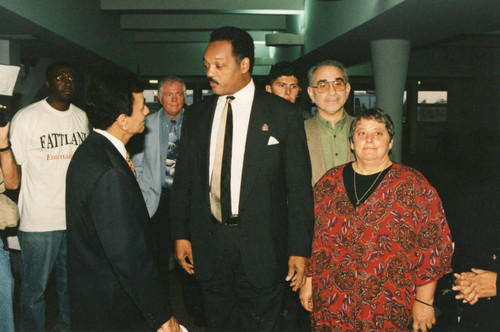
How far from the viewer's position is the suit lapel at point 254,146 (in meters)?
1.84

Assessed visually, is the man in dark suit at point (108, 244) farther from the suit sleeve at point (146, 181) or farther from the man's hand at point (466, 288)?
the suit sleeve at point (146, 181)

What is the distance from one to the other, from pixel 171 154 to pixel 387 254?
2.23 metres

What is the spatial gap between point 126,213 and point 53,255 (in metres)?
1.50

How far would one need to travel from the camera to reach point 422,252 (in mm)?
1735

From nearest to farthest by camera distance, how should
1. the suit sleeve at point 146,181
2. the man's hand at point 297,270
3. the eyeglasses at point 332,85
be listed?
the man's hand at point 297,270, the eyeglasses at point 332,85, the suit sleeve at point 146,181

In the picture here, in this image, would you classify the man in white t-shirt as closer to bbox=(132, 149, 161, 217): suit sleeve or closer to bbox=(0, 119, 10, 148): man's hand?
bbox=(0, 119, 10, 148): man's hand

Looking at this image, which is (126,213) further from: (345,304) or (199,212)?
(345,304)

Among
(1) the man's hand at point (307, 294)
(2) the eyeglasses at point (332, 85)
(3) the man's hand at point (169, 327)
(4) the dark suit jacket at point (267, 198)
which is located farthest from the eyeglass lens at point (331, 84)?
(3) the man's hand at point (169, 327)

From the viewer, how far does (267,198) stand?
6.07ft

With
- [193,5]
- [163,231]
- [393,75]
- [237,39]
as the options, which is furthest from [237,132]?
[193,5]

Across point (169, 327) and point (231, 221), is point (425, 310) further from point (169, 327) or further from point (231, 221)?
point (169, 327)

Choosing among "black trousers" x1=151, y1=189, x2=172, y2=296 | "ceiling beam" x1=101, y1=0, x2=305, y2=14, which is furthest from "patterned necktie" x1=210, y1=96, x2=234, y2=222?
"ceiling beam" x1=101, y1=0, x2=305, y2=14

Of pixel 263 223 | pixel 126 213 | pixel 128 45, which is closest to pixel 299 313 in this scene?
pixel 263 223

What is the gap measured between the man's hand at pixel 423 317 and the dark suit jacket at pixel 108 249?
111 cm
